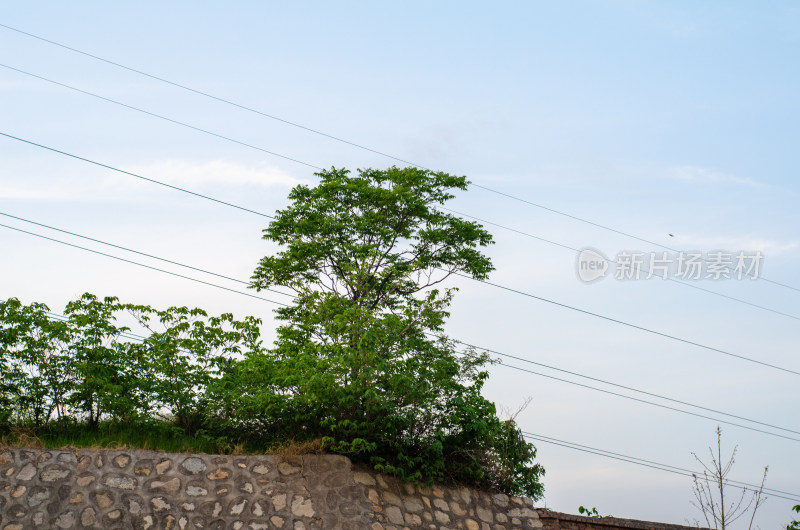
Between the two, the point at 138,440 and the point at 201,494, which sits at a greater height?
the point at 138,440

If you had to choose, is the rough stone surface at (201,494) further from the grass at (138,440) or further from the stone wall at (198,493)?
the grass at (138,440)

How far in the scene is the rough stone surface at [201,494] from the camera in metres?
10.2

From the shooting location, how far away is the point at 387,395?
1206cm

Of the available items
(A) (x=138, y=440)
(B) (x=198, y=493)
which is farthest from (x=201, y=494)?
(A) (x=138, y=440)

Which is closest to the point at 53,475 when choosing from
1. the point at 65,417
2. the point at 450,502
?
the point at 65,417

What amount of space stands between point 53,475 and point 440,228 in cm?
1180

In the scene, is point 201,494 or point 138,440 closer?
point 201,494

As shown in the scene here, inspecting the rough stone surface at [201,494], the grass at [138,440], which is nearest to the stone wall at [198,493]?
the rough stone surface at [201,494]

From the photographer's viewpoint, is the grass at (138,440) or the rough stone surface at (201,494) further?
the grass at (138,440)

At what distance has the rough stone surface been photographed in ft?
33.4

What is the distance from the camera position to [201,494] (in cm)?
1081

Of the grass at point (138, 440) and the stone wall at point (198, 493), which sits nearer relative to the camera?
the stone wall at point (198, 493)

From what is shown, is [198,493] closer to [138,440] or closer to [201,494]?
[201,494]

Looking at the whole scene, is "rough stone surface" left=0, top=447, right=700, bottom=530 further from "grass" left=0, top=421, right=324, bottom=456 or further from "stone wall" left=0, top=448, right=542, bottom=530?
"grass" left=0, top=421, right=324, bottom=456
